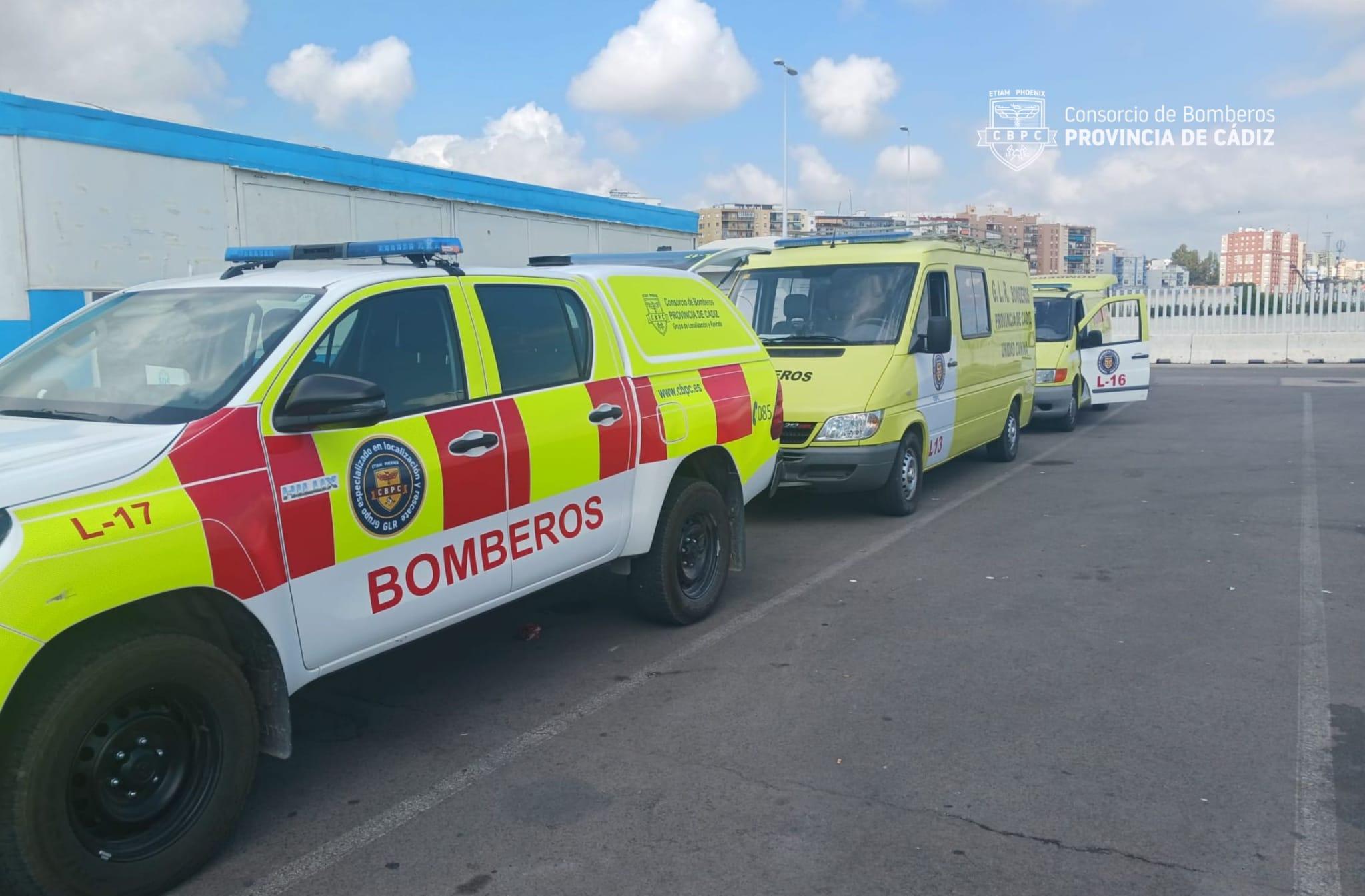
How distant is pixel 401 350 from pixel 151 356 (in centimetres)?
90

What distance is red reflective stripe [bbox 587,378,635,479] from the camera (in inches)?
208

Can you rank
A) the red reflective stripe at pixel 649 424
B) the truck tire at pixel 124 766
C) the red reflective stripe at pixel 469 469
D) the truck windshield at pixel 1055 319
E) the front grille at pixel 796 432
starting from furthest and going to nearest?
the truck windshield at pixel 1055 319, the front grille at pixel 796 432, the red reflective stripe at pixel 649 424, the red reflective stripe at pixel 469 469, the truck tire at pixel 124 766

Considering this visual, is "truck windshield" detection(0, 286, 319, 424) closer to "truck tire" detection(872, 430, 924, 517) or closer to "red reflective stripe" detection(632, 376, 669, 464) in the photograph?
"red reflective stripe" detection(632, 376, 669, 464)

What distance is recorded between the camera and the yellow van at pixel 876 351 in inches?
341

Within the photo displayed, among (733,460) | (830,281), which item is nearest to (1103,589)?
(733,460)

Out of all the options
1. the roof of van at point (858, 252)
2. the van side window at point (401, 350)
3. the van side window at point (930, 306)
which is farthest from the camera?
the roof of van at point (858, 252)

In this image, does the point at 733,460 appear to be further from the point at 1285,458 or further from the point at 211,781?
the point at 1285,458

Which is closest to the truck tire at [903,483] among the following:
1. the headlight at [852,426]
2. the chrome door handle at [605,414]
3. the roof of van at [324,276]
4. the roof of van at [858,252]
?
the headlight at [852,426]

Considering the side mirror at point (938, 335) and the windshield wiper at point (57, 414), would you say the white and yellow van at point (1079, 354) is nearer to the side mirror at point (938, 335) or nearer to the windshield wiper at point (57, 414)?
the side mirror at point (938, 335)

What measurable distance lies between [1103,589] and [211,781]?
17.4 feet

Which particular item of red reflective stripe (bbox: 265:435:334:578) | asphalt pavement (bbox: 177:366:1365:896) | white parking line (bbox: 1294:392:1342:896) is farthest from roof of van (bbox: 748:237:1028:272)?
red reflective stripe (bbox: 265:435:334:578)

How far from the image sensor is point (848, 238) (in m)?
10.3

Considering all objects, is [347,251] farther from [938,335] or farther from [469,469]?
[938,335]

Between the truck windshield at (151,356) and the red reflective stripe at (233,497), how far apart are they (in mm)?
142
